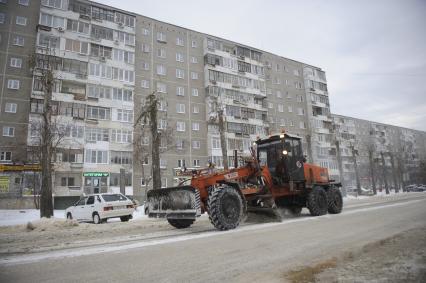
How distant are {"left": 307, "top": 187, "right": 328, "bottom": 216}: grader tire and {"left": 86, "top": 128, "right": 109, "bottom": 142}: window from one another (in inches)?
1212

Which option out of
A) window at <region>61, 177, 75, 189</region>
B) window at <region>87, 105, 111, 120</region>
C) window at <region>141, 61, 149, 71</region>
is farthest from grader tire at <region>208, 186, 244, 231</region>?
window at <region>141, 61, 149, 71</region>

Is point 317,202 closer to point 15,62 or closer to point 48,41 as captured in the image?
point 48,41

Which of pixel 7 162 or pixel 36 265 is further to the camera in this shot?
pixel 7 162

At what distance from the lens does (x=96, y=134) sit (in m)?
38.1

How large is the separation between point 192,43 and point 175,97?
10503 millimetres

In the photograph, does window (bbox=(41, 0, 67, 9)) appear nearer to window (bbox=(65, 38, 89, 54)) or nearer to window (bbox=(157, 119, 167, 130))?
window (bbox=(65, 38, 89, 54))

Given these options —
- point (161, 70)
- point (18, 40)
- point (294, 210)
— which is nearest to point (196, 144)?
point (161, 70)

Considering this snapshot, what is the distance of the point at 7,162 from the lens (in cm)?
3453

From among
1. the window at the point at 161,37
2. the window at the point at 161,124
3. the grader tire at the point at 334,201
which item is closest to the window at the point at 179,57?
the window at the point at 161,37

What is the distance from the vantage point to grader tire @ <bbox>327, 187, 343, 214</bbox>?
14398 millimetres

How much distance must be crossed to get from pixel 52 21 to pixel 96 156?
680 inches

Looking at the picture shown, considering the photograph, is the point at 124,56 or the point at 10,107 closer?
the point at 10,107

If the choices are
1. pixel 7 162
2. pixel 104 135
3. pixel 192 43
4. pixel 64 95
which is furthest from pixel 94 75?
pixel 192 43

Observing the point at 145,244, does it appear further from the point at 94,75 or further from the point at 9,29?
the point at 9,29
